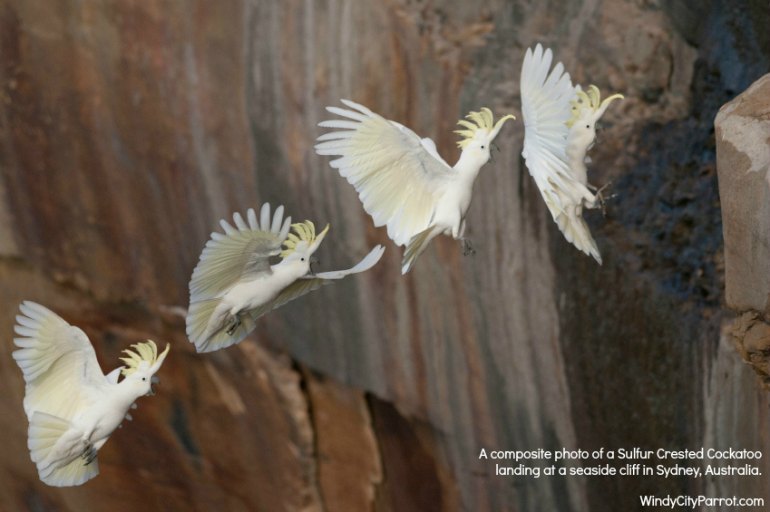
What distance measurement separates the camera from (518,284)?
1.27 metres

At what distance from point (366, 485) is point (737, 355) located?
2.29 ft

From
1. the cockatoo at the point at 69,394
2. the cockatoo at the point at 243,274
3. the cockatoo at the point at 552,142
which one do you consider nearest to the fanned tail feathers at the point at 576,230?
the cockatoo at the point at 552,142

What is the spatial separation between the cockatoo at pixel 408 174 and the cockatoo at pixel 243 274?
37 millimetres

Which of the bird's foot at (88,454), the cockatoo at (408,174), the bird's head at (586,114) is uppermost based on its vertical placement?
the bird's head at (586,114)

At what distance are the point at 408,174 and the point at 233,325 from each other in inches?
6.4

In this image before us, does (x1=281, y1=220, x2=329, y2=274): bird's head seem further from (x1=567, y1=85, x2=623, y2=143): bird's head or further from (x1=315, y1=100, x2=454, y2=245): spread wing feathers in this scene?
(x1=567, y1=85, x2=623, y2=143): bird's head

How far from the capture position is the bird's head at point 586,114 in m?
0.88

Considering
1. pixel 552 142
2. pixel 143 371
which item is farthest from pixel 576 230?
pixel 143 371

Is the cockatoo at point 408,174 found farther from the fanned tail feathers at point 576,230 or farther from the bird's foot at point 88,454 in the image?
the bird's foot at point 88,454

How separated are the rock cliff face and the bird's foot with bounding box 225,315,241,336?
395mm

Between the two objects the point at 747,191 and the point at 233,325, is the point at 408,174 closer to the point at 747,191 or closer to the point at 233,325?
the point at 233,325

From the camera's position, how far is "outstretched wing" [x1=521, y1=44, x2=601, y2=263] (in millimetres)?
832

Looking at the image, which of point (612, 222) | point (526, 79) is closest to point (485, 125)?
point (526, 79)

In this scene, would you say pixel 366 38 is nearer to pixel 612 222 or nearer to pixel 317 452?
pixel 612 222
